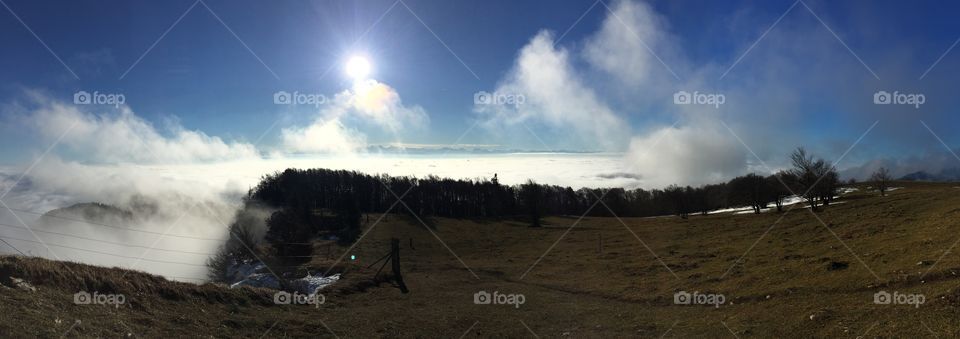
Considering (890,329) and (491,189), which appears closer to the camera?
(890,329)

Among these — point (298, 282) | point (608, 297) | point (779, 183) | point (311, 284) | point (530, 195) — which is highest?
point (779, 183)

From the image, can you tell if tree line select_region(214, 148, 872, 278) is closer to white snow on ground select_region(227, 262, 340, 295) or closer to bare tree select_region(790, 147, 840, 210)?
bare tree select_region(790, 147, 840, 210)

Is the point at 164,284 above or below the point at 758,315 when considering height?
above

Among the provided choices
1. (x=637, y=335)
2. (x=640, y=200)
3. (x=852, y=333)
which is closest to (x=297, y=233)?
(x=637, y=335)

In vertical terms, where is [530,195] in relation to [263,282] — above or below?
above

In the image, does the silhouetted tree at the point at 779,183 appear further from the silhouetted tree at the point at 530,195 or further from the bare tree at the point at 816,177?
the silhouetted tree at the point at 530,195

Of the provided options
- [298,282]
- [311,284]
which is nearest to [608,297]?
[311,284]

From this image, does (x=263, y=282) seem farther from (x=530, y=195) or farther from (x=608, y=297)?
(x=530, y=195)

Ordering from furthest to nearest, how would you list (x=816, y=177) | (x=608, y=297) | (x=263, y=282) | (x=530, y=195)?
1. (x=530, y=195)
2. (x=816, y=177)
3. (x=263, y=282)
4. (x=608, y=297)

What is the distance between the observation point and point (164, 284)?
1602 centimetres

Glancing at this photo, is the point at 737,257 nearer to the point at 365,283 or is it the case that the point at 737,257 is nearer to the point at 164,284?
the point at 365,283

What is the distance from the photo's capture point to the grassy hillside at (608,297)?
13.5 metres

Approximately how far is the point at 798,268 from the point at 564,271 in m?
18.7

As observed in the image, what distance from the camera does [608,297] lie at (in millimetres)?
27219
